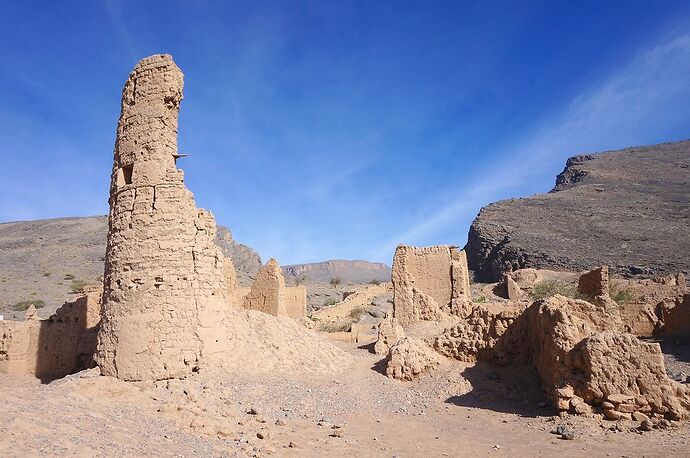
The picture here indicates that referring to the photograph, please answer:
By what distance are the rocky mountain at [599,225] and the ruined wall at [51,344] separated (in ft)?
149

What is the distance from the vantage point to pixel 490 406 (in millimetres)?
8766

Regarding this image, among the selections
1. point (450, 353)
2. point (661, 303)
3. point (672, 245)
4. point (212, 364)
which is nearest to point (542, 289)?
point (661, 303)

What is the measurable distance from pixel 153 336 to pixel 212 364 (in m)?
1.09

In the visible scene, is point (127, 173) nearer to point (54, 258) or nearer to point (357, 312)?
point (357, 312)

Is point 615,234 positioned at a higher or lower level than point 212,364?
higher

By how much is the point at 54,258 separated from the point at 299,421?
50.1 meters

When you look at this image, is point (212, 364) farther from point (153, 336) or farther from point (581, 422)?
point (581, 422)

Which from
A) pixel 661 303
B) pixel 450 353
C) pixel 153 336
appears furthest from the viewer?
pixel 661 303

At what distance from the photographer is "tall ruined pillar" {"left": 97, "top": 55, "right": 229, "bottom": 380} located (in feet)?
26.0

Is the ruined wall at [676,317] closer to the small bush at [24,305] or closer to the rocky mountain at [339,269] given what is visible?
the small bush at [24,305]

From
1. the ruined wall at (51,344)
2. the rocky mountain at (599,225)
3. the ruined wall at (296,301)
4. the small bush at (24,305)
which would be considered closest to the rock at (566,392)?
the ruined wall at (51,344)

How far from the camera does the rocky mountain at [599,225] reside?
48.0 metres

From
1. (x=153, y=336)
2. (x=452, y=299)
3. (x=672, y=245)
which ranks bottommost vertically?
(x=153, y=336)

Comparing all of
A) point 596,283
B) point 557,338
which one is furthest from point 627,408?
point 596,283
